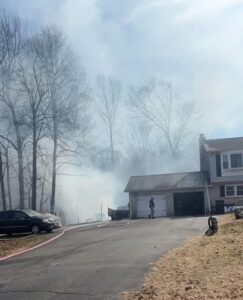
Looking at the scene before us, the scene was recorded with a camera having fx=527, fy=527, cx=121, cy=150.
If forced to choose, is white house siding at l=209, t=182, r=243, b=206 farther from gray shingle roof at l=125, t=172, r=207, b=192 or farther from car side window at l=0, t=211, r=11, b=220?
car side window at l=0, t=211, r=11, b=220

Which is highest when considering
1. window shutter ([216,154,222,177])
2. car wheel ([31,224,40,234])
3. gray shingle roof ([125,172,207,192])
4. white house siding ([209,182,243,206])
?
window shutter ([216,154,222,177])

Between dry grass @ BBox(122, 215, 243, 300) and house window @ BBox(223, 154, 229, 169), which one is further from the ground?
house window @ BBox(223, 154, 229, 169)

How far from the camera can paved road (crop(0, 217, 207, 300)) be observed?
9.45m

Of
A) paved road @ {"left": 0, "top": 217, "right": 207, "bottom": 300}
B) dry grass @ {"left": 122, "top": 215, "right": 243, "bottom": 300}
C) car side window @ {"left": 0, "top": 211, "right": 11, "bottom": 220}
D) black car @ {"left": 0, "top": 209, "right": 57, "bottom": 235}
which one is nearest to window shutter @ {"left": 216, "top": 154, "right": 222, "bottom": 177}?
black car @ {"left": 0, "top": 209, "right": 57, "bottom": 235}

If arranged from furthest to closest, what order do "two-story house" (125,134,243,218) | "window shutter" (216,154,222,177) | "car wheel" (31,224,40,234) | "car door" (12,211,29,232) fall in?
1. "window shutter" (216,154,222,177)
2. "two-story house" (125,134,243,218)
3. "car door" (12,211,29,232)
4. "car wheel" (31,224,40,234)

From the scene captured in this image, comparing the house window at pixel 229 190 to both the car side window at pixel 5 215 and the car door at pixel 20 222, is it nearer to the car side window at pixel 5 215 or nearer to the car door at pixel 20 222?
the car door at pixel 20 222

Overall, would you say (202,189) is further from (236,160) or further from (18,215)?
(18,215)

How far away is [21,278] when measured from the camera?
37.2ft

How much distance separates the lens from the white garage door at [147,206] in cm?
4578

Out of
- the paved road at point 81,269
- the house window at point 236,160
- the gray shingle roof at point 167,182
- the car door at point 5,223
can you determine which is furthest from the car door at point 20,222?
the house window at point 236,160

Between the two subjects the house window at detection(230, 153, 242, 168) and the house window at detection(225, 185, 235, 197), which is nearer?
the house window at detection(225, 185, 235, 197)

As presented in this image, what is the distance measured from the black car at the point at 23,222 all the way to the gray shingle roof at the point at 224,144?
19.6m

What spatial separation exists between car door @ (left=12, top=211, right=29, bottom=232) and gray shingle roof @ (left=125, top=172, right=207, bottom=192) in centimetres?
1778

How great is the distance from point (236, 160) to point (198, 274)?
3542 centimetres
